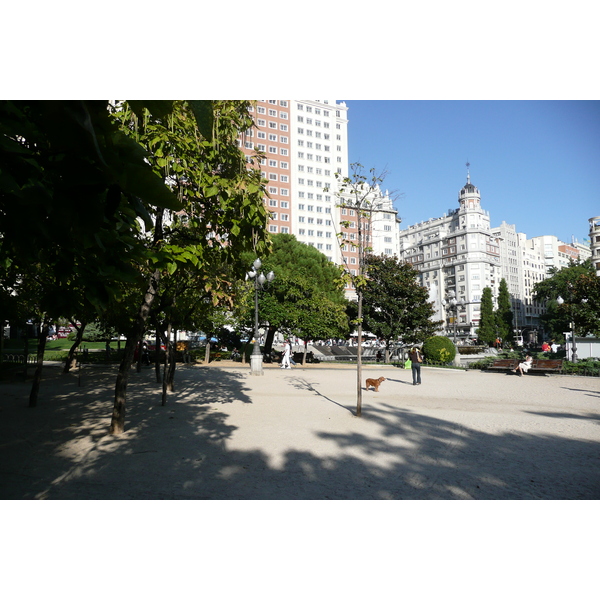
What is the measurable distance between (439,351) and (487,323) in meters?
66.8

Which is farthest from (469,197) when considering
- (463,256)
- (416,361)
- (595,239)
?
(416,361)

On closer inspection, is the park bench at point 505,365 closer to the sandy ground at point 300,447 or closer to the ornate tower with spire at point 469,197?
the sandy ground at point 300,447

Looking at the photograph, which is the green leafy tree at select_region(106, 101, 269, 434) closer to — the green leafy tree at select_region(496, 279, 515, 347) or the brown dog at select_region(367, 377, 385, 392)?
the brown dog at select_region(367, 377, 385, 392)

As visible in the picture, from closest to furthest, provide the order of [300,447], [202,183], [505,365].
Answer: [202,183] < [300,447] < [505,365]

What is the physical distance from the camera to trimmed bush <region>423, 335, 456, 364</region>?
27.8 metres

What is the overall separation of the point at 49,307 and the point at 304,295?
27265mm

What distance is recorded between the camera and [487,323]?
290 ft

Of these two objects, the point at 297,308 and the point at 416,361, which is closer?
the point at 416,361

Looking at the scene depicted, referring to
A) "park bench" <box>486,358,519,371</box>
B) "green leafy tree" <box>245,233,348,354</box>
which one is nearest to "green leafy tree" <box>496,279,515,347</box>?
"green leafy tree" <box>245,233,348,354</box>

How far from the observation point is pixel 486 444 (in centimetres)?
745

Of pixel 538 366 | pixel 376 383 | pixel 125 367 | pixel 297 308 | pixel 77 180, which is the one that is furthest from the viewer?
pixel 297 308

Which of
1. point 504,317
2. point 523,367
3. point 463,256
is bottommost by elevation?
point 523,367

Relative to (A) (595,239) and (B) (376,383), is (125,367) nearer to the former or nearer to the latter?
(B) (376,383)

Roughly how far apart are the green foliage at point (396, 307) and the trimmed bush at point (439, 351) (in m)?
3.75
